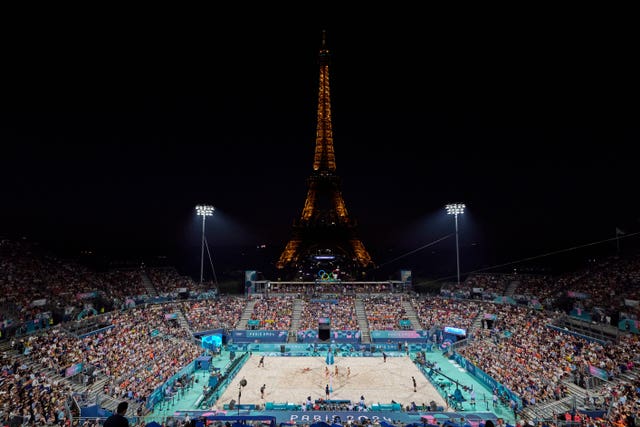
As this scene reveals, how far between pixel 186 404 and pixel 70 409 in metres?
6.68

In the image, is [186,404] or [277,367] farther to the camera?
[277,367]

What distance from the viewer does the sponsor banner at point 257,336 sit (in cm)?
4159

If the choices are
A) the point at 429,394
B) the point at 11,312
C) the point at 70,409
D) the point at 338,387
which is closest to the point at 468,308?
the point at 429,394

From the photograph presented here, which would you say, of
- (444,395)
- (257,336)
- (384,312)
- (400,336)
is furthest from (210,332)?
(444,395)

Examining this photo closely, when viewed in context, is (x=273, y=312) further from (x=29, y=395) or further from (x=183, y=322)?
(x=29, y=395)

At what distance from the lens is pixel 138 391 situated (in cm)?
2420

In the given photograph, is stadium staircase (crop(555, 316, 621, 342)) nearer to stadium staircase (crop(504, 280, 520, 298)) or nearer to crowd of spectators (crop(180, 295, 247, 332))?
stadium staircase (crop(504, 280, 520, 298))

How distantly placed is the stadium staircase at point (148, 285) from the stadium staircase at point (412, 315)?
1212 inches

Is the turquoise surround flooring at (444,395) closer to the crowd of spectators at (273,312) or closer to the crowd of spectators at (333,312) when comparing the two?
the crowd of spectators at (273,312)

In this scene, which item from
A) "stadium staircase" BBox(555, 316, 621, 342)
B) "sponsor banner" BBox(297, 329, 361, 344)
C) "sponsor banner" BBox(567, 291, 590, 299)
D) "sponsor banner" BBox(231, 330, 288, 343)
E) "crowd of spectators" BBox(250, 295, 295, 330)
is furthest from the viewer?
"crowd of spectators" BBox(250, 295, 295, 330)

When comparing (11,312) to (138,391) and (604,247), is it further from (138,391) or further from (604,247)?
(604,247)

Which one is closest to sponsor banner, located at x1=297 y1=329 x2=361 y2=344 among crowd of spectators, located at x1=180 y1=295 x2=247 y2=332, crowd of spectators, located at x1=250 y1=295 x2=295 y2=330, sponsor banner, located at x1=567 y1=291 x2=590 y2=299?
crowd of spectators, located at x1=250 y1=295 x2=295 y2=330

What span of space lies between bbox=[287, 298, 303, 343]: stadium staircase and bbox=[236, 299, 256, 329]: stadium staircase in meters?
5.25

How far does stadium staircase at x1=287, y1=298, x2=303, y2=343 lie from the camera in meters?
42.2
